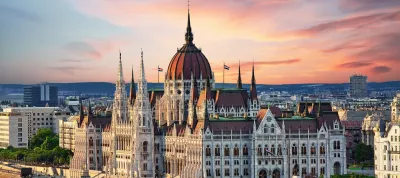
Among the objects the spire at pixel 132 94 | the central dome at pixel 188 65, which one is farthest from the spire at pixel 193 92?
the spire at pixel 132 94

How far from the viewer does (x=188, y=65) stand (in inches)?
7323

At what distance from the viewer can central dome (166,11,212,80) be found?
610 feet

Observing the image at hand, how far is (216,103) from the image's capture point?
571 ft

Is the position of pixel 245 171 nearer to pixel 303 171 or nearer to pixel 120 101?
pixel 303 171

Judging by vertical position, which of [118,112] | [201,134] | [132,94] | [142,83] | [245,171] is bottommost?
[245,171]

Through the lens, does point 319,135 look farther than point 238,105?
No

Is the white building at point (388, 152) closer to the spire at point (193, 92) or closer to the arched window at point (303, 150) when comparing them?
the arched window at point (303, 150)

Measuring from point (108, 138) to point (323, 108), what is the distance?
41763mm

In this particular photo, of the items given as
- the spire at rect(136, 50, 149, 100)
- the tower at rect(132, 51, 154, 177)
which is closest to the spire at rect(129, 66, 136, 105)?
the spire at rect(136, 50, 149, 100)

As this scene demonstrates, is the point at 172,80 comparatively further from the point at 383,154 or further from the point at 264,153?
the point at 383,154

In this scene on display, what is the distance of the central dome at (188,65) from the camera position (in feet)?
610

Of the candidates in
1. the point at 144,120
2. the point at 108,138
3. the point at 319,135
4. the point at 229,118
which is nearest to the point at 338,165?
the point at 319,135

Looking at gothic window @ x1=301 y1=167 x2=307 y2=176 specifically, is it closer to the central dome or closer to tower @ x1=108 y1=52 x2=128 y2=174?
the central dome

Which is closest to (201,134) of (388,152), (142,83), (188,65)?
(142,83)
